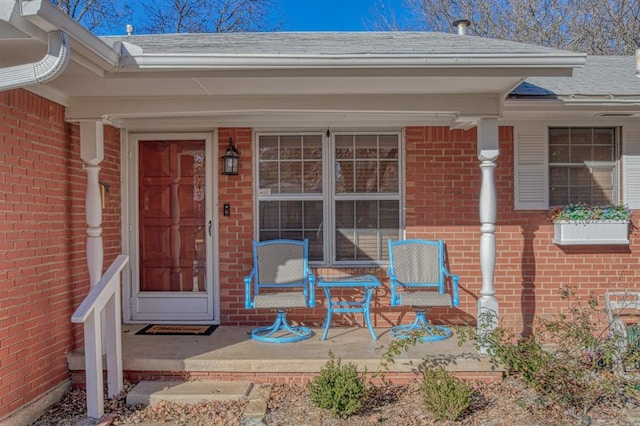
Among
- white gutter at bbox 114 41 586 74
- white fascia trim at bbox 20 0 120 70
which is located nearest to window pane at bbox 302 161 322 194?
white gutter at bbox 114 41 586 74

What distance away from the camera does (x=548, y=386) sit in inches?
137

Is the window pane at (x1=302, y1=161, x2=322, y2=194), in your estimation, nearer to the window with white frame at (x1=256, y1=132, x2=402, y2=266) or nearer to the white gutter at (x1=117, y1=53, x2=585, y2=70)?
the window with white frame at (x1=256, y1=132, x2=402, y2=266)

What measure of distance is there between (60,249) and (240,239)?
1731 mm

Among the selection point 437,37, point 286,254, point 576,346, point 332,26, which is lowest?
point 576,346

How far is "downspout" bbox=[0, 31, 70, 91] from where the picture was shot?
2639 mm

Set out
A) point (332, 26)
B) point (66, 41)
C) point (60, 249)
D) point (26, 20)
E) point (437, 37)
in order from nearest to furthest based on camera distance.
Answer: point (26, 20) → point (66, 41) → point (60, 249) → point (437, 37) → point (332, 26)

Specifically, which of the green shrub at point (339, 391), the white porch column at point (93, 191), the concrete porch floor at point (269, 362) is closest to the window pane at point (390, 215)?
the concrete porch floor at point (269, 362)

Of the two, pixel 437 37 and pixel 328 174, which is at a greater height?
pixel 437 37

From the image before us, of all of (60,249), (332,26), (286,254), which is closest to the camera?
(60,249)

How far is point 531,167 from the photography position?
5027mm

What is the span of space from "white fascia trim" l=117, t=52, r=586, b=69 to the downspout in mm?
671

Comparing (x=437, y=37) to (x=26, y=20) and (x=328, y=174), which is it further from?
(x=26, y=20)

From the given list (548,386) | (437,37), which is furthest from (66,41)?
(548,386)

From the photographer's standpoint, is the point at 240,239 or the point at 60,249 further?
the point at 240,239
